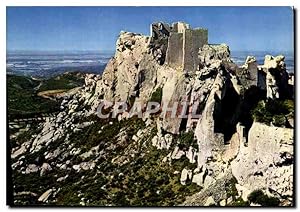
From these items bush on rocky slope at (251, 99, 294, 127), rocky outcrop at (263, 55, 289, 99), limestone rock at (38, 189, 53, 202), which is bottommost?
limestone rock at (38, 189, 53, 202)

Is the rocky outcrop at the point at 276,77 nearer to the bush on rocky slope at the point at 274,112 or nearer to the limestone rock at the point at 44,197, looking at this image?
the bush on rocky slope at the point at 274,112

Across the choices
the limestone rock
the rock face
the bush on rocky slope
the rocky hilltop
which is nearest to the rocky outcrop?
the rocky hilltop

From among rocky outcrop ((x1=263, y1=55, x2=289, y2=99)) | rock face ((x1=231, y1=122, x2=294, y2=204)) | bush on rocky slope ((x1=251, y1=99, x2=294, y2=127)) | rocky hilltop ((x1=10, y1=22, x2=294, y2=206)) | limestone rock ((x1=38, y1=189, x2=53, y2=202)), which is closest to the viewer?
rock face ((x1=231, y1=122, x2=294, y2=204))

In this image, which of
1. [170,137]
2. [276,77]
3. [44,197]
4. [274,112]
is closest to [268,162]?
[274,112]

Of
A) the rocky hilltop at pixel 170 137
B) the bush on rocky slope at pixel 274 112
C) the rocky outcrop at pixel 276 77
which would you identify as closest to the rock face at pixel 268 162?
the rocky hilltop at pixel 170 137

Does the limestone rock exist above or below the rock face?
below

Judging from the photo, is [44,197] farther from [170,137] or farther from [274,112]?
[274,112]

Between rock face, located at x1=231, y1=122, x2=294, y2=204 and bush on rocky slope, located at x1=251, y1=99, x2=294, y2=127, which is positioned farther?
bush on rocky slope, located at x1=251, y1=99, x2=294, y2=127

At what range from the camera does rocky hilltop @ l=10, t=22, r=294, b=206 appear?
1750 cm

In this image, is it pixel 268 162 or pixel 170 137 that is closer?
pixel 268 162

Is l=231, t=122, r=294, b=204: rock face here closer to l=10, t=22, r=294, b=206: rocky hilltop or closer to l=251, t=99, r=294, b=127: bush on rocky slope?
l=10, t=22, r=294, b=206: rocky hilltop

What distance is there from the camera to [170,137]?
18641 mm

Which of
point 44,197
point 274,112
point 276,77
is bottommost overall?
point 44,197

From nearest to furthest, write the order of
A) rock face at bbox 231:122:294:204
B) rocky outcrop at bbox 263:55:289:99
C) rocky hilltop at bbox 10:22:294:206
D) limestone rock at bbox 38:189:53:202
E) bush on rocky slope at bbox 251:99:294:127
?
rock face at bbox 231:122:294:204 → bush on rocky slope at bbox 251:99:294:127 → rocky hilltop at bbox 10:22:294:206 → rocky outcrop at bbox 263:55:289:99 → limestone rock at bbox 38:189:53:202
